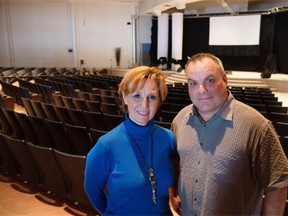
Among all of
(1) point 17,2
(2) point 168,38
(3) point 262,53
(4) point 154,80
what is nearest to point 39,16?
(1) point 17,2

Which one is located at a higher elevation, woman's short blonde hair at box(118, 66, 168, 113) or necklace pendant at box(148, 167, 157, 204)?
woman's short blonde hair at box(118, 66, 168, 113)

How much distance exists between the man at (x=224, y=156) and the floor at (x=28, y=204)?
140cm

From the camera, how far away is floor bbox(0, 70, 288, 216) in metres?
2.53

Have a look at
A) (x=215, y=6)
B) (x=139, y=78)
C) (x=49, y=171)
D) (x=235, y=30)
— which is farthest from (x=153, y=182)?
(x=215, y=6)

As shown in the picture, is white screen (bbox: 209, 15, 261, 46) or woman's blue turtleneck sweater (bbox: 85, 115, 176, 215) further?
white screen (bbox: 209, 15, 261, 46)

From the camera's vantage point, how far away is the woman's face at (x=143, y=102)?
141cm

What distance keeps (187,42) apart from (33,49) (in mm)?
8906

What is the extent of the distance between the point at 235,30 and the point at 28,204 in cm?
1467

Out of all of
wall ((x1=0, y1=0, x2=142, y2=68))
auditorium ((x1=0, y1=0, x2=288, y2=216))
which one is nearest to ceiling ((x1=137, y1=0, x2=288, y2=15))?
auditorium ((x1=0, y1=0, x2=288, y2=216))

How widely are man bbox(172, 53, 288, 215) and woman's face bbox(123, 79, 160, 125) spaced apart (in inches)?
8.5

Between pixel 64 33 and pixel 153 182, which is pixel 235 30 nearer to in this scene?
pixel 64 33

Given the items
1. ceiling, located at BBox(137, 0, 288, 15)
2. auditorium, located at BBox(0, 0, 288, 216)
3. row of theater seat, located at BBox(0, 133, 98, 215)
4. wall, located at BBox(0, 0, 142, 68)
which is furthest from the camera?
wall, located at BBox(0, 0, 142, 68)

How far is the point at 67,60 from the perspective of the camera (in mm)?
16484

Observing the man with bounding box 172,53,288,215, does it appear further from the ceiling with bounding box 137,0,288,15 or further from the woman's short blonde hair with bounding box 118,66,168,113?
the ceiling with bounding box 137,0,288,15
